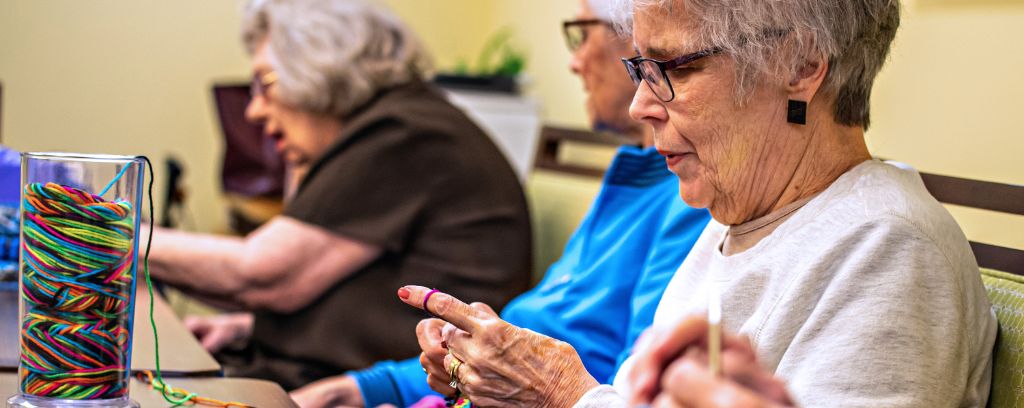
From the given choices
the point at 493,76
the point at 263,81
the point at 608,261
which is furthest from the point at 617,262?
the point at 493,76

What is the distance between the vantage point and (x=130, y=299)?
1.11 m

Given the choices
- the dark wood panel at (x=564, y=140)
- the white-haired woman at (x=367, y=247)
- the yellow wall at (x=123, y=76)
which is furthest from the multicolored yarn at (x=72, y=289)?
the yellow wall at (x=123, y=76)

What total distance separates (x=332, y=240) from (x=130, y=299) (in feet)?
3.27

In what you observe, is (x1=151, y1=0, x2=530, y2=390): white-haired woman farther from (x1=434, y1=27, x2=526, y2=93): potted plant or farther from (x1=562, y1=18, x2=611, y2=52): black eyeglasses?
(x1=434, y1=27, x2=526, y2=93): potted plant

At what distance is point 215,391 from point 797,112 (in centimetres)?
73

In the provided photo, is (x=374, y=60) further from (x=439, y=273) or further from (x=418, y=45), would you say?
(x=439, y=273)

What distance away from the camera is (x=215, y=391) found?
4.23 ft

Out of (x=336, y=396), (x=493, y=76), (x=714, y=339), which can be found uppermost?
(x=714, y=339)

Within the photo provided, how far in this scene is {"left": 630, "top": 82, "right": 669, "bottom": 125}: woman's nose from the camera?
1.17 m

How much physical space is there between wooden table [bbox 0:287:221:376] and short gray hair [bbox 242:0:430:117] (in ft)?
2.29

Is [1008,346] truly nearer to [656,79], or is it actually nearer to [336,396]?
[656,79]

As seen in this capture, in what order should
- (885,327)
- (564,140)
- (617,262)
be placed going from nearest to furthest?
(885,327)
(617,262)
(564,140)

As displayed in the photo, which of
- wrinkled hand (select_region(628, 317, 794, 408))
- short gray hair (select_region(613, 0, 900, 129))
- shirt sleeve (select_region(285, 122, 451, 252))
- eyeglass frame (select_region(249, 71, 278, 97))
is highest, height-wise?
short gray hair (select_region(613, 0, 900, 129))

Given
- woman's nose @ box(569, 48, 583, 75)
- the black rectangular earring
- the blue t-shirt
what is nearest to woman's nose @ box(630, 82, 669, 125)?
the black rectangular earring
